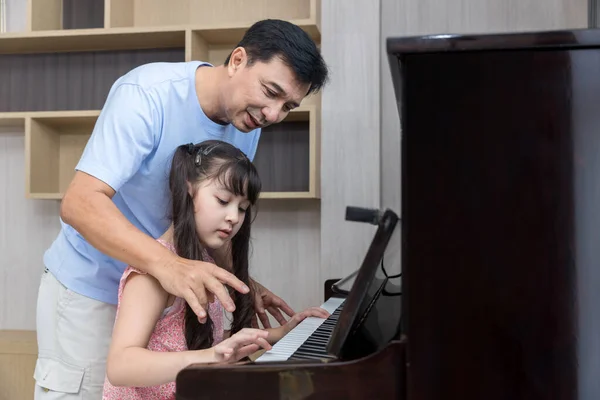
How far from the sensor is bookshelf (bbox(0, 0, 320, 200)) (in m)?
2.47

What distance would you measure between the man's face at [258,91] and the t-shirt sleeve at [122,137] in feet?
0.56

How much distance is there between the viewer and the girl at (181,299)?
1008mm

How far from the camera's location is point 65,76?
104 inches

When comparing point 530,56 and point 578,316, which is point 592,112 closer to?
point 530,56

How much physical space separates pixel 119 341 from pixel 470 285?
583 millimetres

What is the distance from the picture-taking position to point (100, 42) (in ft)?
8.39

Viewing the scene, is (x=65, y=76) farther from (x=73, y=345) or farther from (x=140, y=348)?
(x=140, y=348)

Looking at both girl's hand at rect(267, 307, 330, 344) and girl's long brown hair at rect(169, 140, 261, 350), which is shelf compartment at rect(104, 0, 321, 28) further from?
girl's hand at rect(267, 307, 330, 344)

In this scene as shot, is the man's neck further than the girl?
Yes

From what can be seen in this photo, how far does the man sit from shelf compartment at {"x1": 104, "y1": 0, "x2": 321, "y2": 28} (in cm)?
123

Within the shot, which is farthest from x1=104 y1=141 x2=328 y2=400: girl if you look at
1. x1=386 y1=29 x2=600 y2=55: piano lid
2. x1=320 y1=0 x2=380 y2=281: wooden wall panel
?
x1=320 y1=0 x2=380 y2=281: wooden wall panel

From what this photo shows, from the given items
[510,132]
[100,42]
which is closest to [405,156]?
[510,132]

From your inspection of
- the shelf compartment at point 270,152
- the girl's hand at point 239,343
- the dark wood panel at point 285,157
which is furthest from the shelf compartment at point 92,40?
the girl's hand at point 239,343

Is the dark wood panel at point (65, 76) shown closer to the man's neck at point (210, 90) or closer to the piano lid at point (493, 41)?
the man's neck at point (210, 90)
